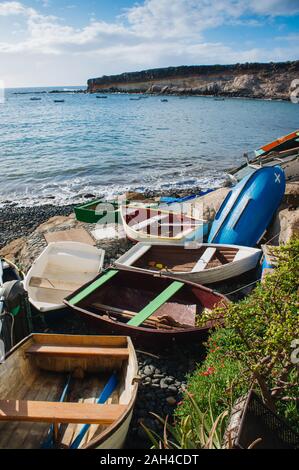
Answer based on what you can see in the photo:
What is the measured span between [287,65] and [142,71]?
65.0 meters

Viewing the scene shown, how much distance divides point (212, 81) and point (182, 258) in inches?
5702

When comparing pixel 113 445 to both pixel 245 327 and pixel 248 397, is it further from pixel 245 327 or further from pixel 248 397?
pixel 245 327

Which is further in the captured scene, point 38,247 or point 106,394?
point 38,247

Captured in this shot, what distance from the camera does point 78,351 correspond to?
4883 millimetres

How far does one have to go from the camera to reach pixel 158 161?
26656mm

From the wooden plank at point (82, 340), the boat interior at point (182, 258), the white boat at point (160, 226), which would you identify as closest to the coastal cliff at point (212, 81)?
the white boat at point (160, 226)

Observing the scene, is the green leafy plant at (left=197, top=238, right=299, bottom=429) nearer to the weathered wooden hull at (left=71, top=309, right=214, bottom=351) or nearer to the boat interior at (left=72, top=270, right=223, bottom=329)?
the weathered wooden hull at (left=71, top=309, right=214, bottom=351)

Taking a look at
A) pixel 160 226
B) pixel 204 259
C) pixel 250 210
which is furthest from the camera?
pixel 160 226

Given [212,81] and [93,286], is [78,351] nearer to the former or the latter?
[93,286]

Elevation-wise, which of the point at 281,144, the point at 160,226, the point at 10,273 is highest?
the point at 281,144

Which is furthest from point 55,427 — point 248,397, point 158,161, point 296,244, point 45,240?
point 158,161

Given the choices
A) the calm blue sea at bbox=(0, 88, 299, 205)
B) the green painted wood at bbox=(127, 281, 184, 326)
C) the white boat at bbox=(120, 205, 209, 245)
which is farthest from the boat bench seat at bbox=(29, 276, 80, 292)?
the calm blue sea at bbox=(0, 88, 299, 205)

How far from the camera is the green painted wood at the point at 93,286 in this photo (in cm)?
674

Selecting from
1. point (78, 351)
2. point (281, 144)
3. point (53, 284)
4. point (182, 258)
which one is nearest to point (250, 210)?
point (182, 258)
